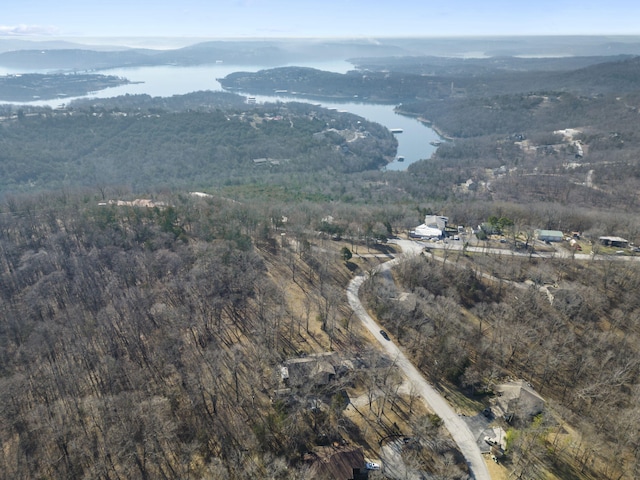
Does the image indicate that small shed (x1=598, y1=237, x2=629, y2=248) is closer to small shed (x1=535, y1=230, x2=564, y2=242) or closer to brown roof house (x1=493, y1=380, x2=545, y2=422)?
small shed (x1=535, y1=230, x2=564, y2=242)

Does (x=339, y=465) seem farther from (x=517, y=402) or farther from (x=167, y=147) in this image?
(x=167, y=147)

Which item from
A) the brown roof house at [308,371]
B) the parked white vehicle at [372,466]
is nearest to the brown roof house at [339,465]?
the parked white vehicle at [372,466]

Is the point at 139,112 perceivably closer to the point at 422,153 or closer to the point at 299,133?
the point at 299,133

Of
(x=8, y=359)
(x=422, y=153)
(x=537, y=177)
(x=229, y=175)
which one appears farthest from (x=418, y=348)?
(x=422, y=153)

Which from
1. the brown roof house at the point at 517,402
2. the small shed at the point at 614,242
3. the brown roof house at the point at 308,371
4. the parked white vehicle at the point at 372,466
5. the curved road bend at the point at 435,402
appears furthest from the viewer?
the small shed at the point at 614,242

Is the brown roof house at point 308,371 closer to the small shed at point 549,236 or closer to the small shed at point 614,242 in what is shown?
the small shed at point 549,236
